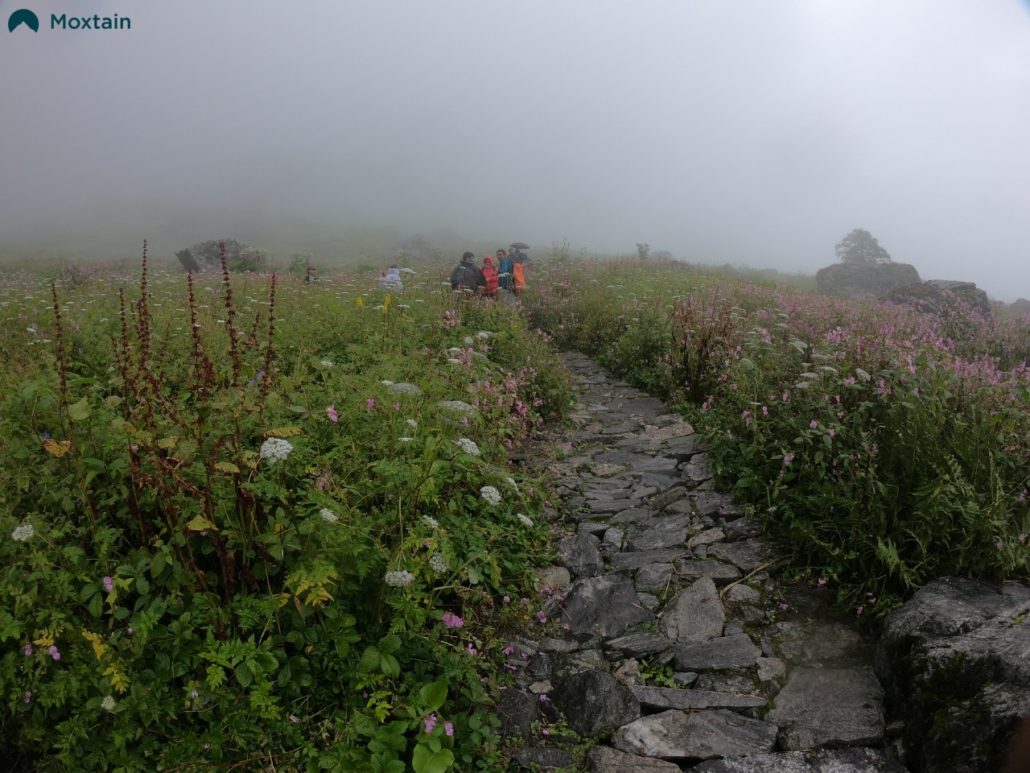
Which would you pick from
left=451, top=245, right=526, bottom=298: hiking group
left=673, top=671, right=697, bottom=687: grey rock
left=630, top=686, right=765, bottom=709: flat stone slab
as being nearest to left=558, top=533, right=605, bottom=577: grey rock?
left=673, top=671, right=697, bottom=687: grey rock

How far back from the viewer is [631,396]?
9.71 metres

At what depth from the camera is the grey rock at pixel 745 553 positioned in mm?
4777

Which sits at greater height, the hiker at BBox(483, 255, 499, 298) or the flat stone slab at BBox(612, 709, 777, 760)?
the hiker at BBox(483, 255, 499, 298)

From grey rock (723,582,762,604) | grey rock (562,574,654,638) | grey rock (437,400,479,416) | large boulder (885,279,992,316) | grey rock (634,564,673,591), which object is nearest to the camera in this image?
grey rock (562,574,654,638)

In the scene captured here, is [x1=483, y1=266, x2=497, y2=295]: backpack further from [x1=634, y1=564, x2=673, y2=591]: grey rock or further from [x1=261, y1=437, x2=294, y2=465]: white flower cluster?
[x1=261, y1=437, x2=294, y2=465]: white flower cluster

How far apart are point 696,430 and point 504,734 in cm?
501

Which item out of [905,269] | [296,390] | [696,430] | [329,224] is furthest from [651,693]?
[329,224]

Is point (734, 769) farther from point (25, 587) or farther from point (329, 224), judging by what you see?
point (329, 224)

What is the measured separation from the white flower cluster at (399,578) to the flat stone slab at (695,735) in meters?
1.51

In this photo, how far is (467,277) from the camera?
15.1 meters

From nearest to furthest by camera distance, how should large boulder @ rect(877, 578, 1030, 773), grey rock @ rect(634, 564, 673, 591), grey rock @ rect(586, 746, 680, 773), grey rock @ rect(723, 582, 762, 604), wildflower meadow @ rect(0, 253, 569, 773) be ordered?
large boulder @ rect(877, 578, 1030, 773), wildflower meadow @ rect(0, 253, 569, 773), grey rock @ rect(586, 746, 680, 773), grey rock @ rect(723, 582, 762, 604), grey rock @ rect(634, 564, 673, 591)

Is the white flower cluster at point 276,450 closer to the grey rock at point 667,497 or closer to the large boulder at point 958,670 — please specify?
the large boulder at point 958,670

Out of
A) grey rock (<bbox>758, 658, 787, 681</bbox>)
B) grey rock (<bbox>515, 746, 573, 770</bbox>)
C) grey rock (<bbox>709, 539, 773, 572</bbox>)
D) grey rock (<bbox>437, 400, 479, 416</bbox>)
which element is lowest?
grey rock (<bbox>515, 746, 573, 770</bbox>)

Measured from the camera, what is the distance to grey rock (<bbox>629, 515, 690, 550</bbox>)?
525 cm
